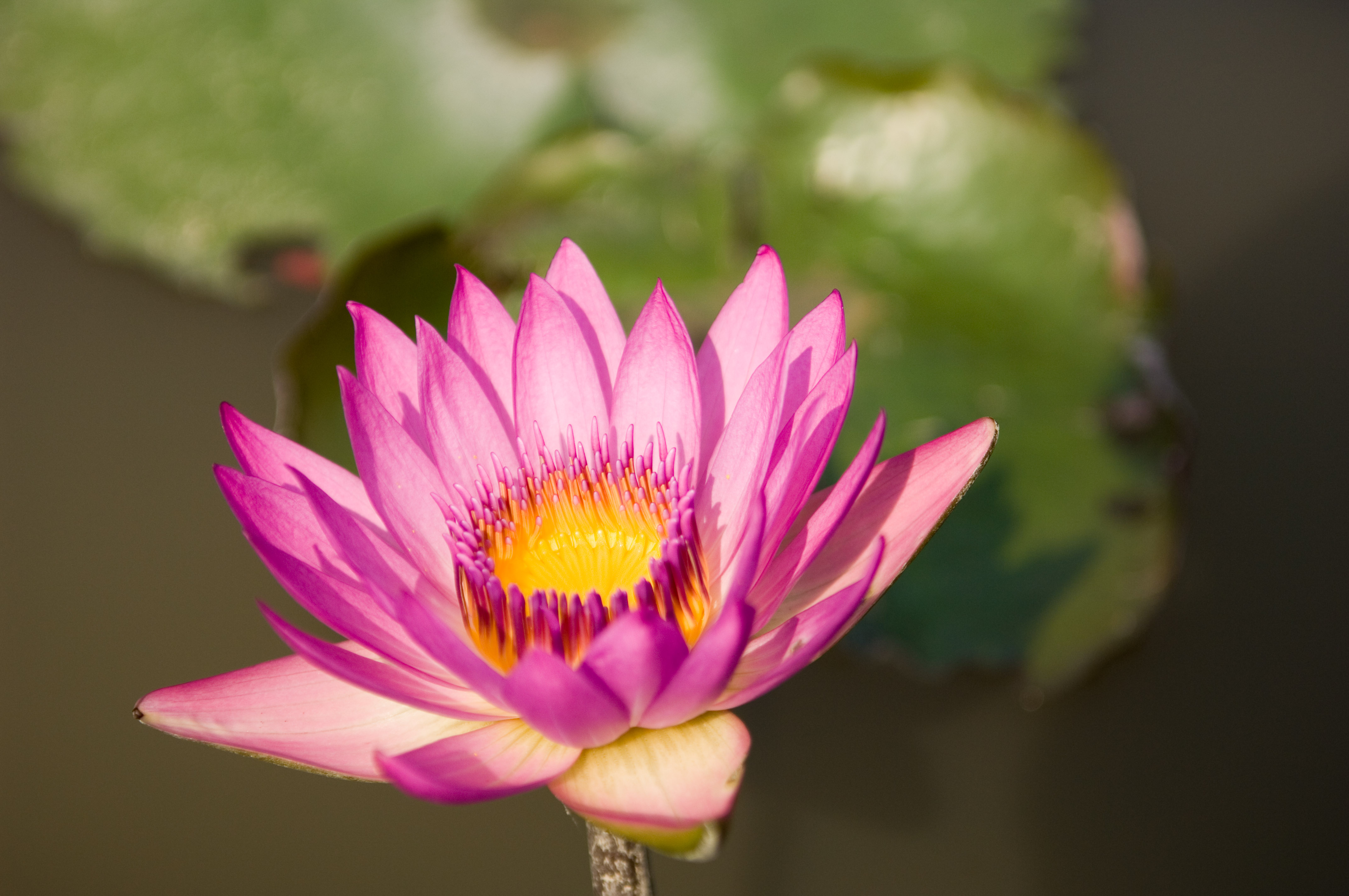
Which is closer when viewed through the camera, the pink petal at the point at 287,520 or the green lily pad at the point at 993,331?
the pink petal at the point at 287,520

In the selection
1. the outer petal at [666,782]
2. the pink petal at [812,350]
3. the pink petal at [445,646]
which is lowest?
the outer petal at [666,782]

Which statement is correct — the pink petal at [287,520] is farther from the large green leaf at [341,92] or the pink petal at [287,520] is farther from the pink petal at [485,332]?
the large green leaf at [341,92]

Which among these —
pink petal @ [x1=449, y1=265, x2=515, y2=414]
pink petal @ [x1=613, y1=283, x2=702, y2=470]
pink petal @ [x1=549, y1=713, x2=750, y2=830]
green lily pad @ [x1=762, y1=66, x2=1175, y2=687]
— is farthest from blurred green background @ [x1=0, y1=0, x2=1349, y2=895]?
pink petal @ [x1=549, y1=713, x2=750, y2=830]

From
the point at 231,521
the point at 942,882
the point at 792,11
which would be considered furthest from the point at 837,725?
the point at 792,11

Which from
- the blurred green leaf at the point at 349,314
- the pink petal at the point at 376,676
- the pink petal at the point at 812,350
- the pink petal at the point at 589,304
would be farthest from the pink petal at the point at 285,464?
the blurred green leaf at the point at 349,314

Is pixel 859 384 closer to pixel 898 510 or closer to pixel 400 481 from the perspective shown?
pixel 898 510

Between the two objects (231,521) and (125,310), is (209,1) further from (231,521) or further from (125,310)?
(231,521)

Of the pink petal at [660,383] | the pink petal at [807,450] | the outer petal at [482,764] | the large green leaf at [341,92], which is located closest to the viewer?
the outer petal at [482,764]

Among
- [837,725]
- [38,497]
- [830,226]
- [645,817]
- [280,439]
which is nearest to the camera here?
[645,817]

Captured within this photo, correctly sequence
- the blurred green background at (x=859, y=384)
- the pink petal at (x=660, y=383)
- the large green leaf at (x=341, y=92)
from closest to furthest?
the pink petal at (x=660, y=383) < the blurred green background at (x=859, y=384) < the large green leaf at (x=341, y=92)
